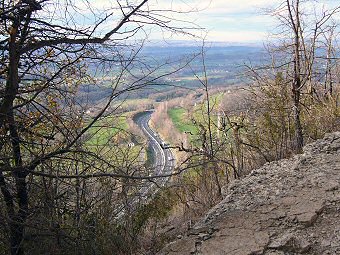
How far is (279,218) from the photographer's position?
4.80 metres

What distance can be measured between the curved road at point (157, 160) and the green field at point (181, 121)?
0.72 meters

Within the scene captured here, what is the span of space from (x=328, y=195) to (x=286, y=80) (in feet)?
19.6

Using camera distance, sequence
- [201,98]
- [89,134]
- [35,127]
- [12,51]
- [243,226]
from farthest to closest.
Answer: [201,98], [89,134], [35,127], [243,226], [12,51]

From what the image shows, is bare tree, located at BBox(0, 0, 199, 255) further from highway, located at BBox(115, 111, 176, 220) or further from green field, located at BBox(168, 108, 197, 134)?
green field, located at BBox(168, 108, 197, 134)

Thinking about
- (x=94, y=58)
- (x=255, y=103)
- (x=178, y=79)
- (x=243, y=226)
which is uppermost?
(x=94, y=58)

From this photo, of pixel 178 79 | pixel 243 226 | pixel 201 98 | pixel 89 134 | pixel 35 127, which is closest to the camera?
pixel 243 226

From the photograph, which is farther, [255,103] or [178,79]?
[255,103]

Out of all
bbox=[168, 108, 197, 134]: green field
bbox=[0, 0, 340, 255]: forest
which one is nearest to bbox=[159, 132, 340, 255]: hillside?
bbox=[0, 0, 340, 255]: forest

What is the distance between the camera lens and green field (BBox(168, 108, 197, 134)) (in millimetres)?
10760

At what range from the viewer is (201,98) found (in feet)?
33.9

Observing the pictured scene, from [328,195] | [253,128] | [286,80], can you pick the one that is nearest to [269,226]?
[328,195]

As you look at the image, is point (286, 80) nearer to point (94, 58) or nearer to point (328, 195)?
point (328, 195)

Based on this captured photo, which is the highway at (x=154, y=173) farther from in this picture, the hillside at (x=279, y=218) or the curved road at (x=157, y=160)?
the hillside at (x=279, y=218)

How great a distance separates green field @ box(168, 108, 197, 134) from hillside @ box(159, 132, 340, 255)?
4.42 meters
